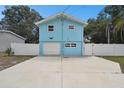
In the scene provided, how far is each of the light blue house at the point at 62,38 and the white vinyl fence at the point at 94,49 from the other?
1596 mm

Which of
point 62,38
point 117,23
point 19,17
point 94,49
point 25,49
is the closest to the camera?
point 62,38

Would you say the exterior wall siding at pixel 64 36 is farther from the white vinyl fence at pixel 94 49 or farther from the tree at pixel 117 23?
the tree at pixel 117 23

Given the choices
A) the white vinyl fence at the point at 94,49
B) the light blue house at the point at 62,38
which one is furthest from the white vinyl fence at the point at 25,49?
the light blue house at the point at 62,38

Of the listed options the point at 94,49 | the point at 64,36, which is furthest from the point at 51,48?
the point at 94,49

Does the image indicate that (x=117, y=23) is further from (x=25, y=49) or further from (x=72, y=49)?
(x=25, y=49)

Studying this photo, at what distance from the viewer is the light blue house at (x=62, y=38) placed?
34.2 m

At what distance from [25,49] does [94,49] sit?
350 inches

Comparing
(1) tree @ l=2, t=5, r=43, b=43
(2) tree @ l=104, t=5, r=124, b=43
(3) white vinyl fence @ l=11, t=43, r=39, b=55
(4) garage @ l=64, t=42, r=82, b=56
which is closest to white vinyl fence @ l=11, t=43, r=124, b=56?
(3) white vinyl fence @ l=11, t=43, r=39, b=55

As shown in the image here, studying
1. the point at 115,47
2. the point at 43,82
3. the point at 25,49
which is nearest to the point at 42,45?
the point at 25,49

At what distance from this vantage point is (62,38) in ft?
112
